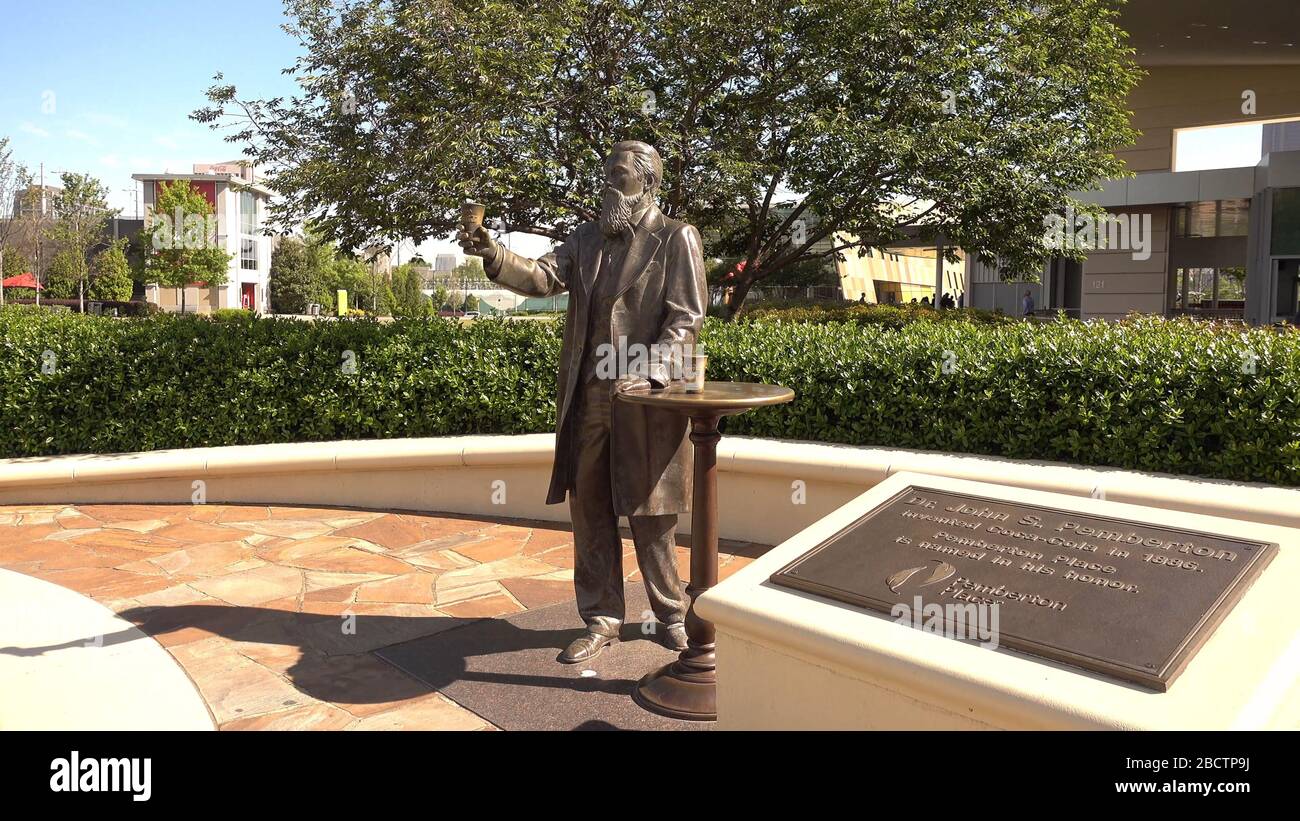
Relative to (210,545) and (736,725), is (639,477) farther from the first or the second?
(210,545)

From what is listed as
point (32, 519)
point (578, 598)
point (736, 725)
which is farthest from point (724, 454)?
point (32, 519)

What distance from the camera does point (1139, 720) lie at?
2.15m

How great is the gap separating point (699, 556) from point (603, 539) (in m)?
0.61

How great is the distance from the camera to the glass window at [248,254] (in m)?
74.1

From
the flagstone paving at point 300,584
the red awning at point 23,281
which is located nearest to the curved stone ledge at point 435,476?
the flagstone paving at point 300,584

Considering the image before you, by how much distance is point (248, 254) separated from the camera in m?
76.3

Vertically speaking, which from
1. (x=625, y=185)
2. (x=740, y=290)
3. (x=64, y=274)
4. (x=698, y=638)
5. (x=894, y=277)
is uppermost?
(x=894, y=277)

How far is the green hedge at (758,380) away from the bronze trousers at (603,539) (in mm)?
2479

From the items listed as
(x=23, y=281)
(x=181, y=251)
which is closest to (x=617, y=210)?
(x=181, y=251)

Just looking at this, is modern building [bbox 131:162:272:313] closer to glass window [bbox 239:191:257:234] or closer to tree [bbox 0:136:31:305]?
glass window [bbox 239:191:257:234]

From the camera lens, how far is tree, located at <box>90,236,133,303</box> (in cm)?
4462

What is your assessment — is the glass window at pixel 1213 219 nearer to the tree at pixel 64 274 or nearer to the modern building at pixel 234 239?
the tree at pixel 64 274

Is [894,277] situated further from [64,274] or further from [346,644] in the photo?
[346,644]

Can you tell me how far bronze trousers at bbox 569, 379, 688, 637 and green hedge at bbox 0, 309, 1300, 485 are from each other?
248 centimetres
